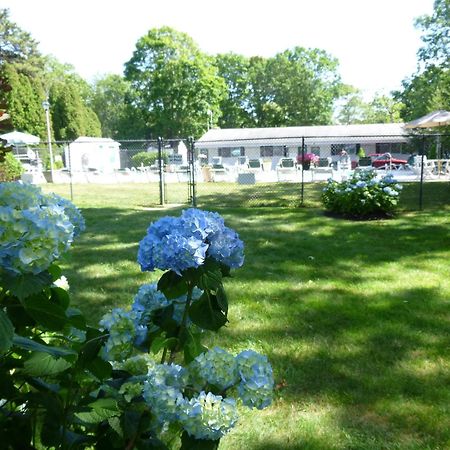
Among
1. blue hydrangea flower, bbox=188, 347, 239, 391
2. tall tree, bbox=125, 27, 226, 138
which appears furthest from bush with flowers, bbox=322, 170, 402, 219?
tall tree, bbox=125, 27, 226, 138

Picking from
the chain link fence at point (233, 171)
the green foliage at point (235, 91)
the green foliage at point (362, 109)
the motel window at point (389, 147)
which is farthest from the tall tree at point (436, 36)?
the green foliage at point (362, 109)

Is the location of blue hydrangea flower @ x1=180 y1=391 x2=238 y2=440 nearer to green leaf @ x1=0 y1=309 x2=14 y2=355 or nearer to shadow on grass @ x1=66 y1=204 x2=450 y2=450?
green leaf @ x1=0 y1=309 x2=14 y2=355

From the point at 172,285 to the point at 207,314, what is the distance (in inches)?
4.8

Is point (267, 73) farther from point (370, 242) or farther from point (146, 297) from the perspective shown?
point (146, 297)

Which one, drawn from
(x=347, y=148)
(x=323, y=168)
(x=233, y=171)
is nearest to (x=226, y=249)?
(x=323, y=168)

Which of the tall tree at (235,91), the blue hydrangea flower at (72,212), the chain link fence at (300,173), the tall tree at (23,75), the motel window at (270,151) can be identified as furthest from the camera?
the tall tree at (235,91)

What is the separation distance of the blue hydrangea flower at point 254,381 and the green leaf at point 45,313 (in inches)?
17.6

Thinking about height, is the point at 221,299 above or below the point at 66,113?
below

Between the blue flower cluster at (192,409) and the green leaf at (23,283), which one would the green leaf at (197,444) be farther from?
the green leaf at (23,283)

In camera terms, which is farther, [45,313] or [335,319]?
[335,319]

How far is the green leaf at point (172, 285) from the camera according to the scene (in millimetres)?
1250

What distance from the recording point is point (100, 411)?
47.6 inches

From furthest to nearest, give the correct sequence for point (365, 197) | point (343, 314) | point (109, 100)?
1. point (109, 100)
2. point (365, 197)
3. point (343, 314)

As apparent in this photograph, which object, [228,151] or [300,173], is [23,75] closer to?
[228,151]
